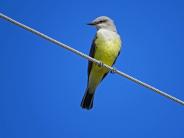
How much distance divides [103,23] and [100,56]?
138 centimetres

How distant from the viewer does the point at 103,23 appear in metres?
10.5

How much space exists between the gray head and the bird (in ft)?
1.37

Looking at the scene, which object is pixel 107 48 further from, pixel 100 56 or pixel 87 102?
pixel 87 102

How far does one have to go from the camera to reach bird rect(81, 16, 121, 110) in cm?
940

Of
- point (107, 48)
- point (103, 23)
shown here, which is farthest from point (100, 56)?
point (103, 23)

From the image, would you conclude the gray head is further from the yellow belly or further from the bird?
the yellow belly

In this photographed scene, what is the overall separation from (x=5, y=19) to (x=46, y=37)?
543mm

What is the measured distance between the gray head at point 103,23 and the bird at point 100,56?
1.37 feet

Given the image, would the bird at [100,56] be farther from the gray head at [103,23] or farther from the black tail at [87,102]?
the gray head at [103,23]

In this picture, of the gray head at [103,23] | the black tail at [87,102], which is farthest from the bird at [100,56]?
the gray head at [103,23]

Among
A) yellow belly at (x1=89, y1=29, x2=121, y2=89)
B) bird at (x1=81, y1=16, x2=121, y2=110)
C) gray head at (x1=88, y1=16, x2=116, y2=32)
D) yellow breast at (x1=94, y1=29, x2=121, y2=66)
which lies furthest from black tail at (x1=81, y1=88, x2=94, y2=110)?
gray head at (x1=88, y1=16, x2=116, y2=32)

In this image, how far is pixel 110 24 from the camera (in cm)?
1048

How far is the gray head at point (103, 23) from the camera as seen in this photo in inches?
408

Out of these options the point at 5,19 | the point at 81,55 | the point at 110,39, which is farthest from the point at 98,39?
the point at 5,19
